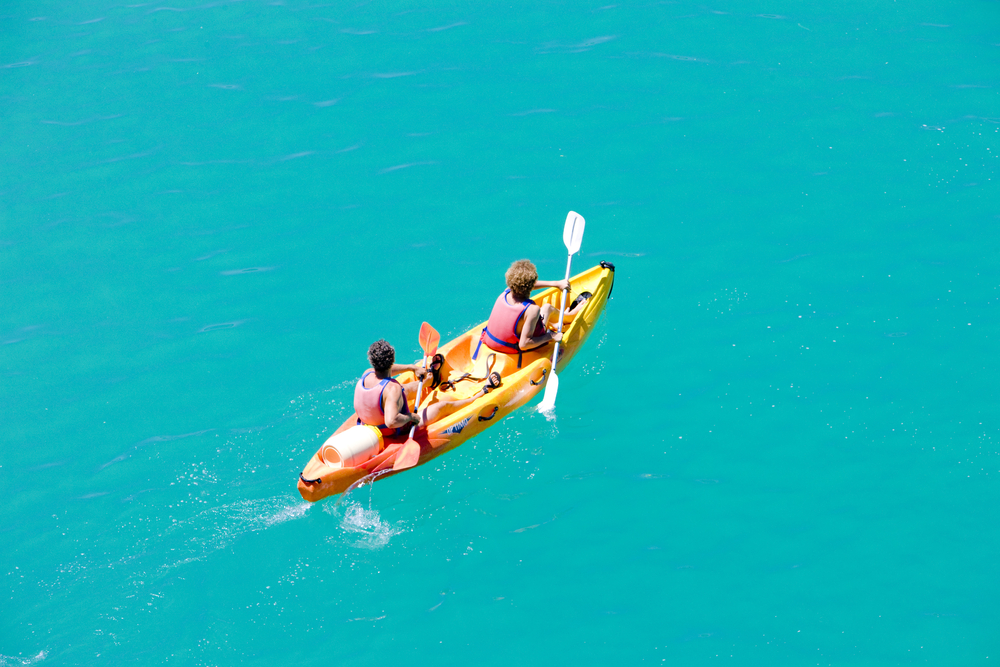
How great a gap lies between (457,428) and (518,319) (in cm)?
124

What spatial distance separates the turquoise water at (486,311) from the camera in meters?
7.27

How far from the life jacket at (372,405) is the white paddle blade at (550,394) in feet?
4.60

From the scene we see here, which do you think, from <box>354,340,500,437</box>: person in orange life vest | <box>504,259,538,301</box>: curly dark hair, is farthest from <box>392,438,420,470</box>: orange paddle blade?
<box>504,259,538,301</box>: curly dark hair

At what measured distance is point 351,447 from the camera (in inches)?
301

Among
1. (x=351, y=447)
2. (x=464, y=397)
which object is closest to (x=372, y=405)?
(x=351, y=447)

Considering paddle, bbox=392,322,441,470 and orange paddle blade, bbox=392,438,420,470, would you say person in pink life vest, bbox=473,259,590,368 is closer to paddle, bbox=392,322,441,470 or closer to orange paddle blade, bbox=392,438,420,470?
paddle, bbox=392,322,441,470

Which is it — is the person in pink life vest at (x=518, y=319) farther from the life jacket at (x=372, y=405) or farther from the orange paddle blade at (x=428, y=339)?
the life jacket at (x=372, y=405)

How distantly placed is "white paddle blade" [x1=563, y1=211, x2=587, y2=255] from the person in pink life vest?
0.73 metres

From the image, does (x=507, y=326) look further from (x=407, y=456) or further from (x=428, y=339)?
(x=407, y=456)

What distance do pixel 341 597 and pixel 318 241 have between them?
491 centimetres

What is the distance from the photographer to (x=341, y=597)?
23.9 feet

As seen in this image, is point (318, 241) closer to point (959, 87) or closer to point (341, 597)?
point (341, 597)

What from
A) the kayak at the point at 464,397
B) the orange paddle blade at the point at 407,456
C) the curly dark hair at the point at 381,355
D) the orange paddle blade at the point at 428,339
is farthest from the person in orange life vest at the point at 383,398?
the orange paddle blade at the point at 428,339

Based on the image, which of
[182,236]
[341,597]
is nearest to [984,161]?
[341,597]
